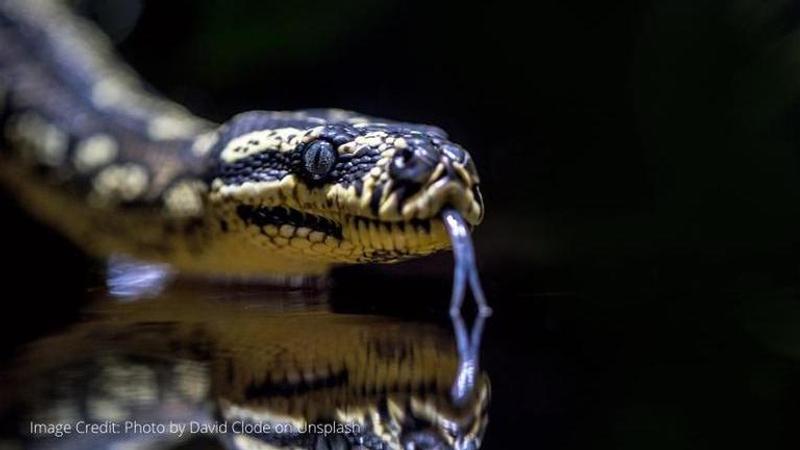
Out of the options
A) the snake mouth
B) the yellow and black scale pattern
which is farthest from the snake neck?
the snake mouth

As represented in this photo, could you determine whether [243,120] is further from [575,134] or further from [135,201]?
[575,134]

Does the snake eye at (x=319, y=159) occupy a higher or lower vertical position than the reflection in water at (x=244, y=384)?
higher

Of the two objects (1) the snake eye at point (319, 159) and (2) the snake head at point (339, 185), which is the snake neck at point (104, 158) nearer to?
(2) the snake head at point (339, 185)

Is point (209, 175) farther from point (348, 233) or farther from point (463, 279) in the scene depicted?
point (463, 279)

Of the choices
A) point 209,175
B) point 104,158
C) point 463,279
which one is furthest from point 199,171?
point 463,279

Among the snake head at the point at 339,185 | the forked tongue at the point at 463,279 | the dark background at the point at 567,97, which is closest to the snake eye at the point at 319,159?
the snake head at the point at 339,185

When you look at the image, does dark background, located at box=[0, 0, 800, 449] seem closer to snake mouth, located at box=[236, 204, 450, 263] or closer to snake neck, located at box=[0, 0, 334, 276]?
snake neck, located at box=[0, 0, 334, 276]

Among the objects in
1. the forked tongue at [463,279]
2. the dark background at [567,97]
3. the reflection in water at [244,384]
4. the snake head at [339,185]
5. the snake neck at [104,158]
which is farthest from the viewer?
the dark background at [567,97]
